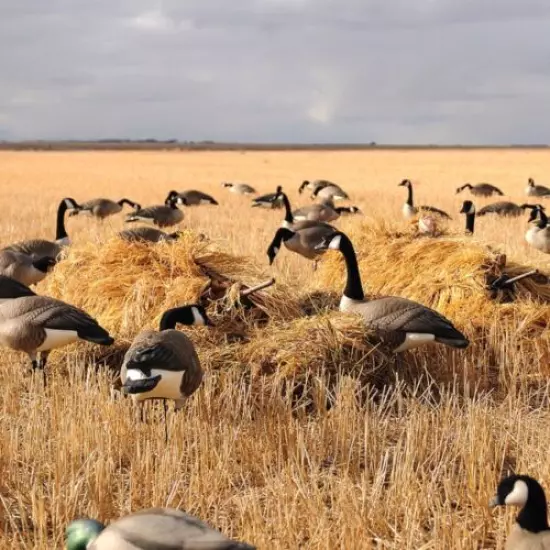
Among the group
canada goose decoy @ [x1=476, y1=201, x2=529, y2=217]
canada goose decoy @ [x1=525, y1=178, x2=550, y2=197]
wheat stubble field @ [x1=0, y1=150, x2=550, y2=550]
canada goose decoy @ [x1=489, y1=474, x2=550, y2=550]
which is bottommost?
wheat stubble field @ [x1=0, y1=150, x2=550, y2=550]

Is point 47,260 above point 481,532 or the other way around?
above

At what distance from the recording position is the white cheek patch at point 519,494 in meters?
3.71

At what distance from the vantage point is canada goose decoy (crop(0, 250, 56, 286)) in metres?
10.2

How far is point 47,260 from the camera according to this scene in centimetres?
1037

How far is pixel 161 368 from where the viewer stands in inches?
223

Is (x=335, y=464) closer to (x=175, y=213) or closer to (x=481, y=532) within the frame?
(x=481, y=532)

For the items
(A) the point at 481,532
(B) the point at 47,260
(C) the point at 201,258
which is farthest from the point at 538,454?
(B) the point at 47,260

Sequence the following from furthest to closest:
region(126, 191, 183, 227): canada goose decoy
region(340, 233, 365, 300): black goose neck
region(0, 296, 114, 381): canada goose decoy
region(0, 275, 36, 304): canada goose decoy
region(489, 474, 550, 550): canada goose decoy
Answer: region(126, 191, 183, 227): canada goose decoy → region(0, 275, 36, 304): canada goose decoy → region(340, 233, 365, 300): black goose neck → region(0, 296, 114, 381): canada goose decoy → region(489, 474, 550, 550): canada goose decoy

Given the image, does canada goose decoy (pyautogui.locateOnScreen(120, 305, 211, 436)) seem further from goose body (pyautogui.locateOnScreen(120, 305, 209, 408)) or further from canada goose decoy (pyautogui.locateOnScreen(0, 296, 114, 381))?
canada goose decoy (pyautogui.locateOnScreen(0, 296, 114, 381))

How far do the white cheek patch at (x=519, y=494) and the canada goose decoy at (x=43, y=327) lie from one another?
13.8ft

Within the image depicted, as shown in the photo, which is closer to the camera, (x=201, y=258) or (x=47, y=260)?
(x=201, y=258)

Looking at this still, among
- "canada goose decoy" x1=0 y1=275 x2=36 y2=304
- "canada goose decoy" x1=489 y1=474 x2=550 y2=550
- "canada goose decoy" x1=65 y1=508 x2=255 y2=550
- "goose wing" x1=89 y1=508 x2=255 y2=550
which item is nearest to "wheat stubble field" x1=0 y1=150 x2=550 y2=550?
"canada goose decoy" x1=489 y1=474 x2=550 y2=550

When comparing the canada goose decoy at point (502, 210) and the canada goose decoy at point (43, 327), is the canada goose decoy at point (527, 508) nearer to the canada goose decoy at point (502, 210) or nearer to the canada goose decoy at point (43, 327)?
the canada goose decoy at point (43, 327)

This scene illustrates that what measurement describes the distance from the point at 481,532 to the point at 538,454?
1.15 m
